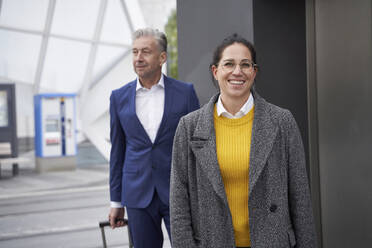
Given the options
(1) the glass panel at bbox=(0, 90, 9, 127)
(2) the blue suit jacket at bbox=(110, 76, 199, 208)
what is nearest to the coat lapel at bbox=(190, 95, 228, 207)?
(2) the blue suit jacket at bbox=(110, 76, 199, 208)

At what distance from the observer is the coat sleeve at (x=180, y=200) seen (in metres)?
1.95

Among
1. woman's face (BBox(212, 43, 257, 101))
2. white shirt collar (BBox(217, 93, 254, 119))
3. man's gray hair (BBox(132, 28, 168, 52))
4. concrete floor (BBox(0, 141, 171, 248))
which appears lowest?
concrete floor (BBox(0, 141, 171, 248))

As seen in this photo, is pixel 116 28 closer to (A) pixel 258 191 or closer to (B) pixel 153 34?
(B) pixel 153 34

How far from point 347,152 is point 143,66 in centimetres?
138

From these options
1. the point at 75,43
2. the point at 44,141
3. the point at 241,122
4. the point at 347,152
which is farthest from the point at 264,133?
the point at 75,43

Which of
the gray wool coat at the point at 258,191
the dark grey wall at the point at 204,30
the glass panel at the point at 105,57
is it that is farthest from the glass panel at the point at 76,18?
the gray wool coat at the point at 258,191

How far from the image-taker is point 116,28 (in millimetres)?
15445

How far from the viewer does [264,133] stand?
1.90 meters

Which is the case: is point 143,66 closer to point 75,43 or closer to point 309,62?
point 309,62

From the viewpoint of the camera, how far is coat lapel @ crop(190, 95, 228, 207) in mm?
1882

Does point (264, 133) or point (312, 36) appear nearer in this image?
point (264, 133)

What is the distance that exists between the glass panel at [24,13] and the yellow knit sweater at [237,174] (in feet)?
46.0

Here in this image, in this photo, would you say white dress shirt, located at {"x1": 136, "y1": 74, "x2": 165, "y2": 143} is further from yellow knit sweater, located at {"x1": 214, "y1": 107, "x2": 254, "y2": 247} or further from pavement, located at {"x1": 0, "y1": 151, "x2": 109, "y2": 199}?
pavement, located at {"x1": 0, "y1": 151, "x2": 109, "y2": 199}

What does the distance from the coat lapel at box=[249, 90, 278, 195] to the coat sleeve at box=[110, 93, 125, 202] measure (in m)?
1.10
